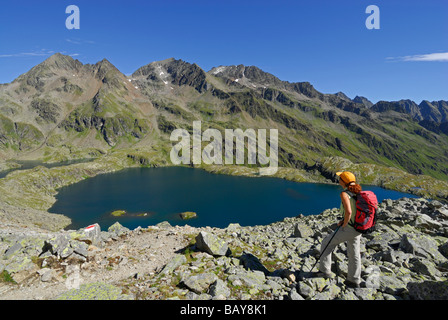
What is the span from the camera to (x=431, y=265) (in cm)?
1336

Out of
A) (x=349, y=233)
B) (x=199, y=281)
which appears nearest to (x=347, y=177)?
(x=349, y=233)

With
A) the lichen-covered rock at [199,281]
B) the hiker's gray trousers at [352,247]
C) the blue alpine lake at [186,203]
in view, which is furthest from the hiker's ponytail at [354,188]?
the blue alpine lake at [186,203]

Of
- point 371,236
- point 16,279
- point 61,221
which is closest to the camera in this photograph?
point 16,279

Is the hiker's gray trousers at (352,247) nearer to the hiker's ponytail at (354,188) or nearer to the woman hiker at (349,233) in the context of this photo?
the woman hiker at (349,233)

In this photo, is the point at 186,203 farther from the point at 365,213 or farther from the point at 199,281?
the point at 365,213

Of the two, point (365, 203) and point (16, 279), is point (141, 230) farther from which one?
point (365, 203)

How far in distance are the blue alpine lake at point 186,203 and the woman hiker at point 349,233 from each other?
326 feet

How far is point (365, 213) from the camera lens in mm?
9625

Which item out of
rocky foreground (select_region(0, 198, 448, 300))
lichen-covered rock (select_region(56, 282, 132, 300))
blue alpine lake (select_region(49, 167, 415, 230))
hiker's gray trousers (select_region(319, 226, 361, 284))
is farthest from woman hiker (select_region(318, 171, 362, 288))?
blue alpine lake (select_region(49, 167, 415, 230))

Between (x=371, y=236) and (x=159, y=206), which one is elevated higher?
(x=371, y=236)
